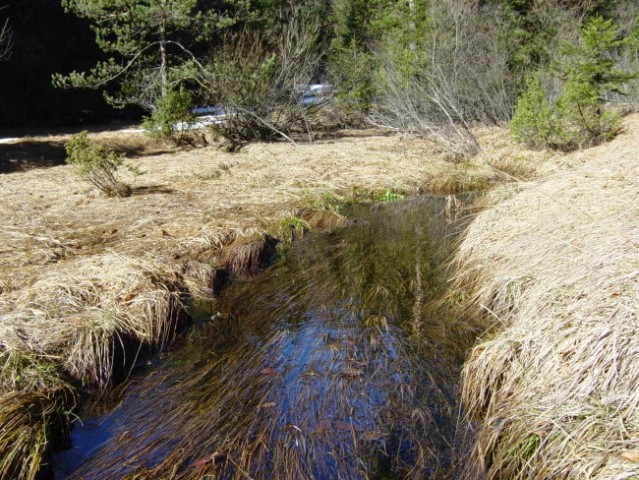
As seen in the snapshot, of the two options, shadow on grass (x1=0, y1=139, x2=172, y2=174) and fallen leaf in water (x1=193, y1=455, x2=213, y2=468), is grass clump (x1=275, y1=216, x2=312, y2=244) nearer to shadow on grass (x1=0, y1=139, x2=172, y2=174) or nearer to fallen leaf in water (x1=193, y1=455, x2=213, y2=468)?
fallen leaf in water (x1=193, y1=455, x2=213, y2=468)

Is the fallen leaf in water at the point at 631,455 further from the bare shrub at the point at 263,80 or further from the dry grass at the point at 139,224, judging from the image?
the bare shrub at the point at 263,80

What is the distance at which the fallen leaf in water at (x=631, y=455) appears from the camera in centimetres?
263

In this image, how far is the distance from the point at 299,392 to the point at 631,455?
207cm

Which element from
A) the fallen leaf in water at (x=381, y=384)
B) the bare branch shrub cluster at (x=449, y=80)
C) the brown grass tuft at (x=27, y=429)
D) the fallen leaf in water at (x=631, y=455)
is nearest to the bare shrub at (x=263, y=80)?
the bare branch shrub cluster at (x=449, y=80)

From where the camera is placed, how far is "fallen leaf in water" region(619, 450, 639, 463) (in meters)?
2.63

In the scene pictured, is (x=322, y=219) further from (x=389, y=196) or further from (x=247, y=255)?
(x=247, y=255)

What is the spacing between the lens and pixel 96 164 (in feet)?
27.8

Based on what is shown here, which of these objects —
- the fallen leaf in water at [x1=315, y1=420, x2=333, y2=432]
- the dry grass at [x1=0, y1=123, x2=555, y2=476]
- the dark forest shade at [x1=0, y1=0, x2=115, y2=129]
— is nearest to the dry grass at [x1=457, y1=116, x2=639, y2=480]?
the fallen leaf in water at [x1=315, y1=420, x2=333, y2=432]

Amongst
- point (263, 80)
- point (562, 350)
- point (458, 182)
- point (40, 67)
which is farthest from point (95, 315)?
point (40, 67)

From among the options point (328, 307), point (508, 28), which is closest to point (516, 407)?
point (328, 307)

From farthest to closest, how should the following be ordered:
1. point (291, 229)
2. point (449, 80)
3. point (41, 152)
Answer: point (449, 80) → point (41, 152) → point (291, 229)

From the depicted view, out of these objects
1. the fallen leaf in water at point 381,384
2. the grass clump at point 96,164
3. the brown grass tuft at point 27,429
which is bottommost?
the fallen leaf in water at point 381,384

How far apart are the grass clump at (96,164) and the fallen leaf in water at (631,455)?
7652mm

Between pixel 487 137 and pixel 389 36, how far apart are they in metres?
4.50
